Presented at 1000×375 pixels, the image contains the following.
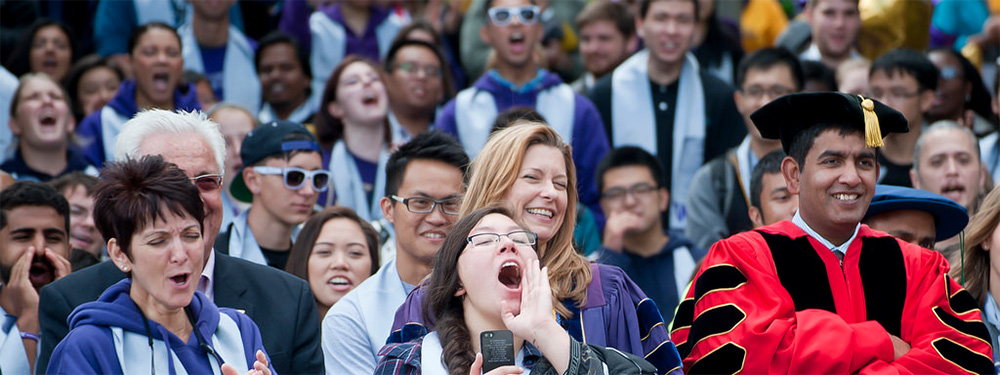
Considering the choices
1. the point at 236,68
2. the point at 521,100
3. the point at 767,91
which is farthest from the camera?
the point at 236,68

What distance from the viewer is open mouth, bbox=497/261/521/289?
473 cm

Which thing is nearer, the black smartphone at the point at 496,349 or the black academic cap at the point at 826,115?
the black smartphone at the point at 496,349

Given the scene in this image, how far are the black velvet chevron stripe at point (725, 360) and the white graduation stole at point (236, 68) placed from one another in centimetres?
715

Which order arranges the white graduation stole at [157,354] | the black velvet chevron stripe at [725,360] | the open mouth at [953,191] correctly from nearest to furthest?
the white graduation stole at [157,354] → the black velvet chevron stripe at [725,360] → the open mouth at [953,191]

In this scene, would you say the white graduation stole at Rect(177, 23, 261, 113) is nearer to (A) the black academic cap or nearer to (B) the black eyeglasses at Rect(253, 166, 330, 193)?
(B) the black eyeglasses at Rect(253, 166, 330, 193)

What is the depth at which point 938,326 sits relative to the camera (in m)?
4.97

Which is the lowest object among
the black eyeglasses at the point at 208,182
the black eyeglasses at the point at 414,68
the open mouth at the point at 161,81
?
the black eyeglasses at the point at 208,182

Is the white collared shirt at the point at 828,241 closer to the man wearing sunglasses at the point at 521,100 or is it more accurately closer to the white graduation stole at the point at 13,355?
the white graduation stole at the point at 13,355

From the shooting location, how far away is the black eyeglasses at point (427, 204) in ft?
19.9

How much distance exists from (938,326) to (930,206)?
120 cm

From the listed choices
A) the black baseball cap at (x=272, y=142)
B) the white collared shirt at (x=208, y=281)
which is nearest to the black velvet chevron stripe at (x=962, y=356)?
the white collared shirt at (x=208, y=281)

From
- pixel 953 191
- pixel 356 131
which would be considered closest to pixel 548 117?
pixel 356 131

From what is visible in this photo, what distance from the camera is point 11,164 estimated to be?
916 cm

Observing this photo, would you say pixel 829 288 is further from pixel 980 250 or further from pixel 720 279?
pixel 980 250
